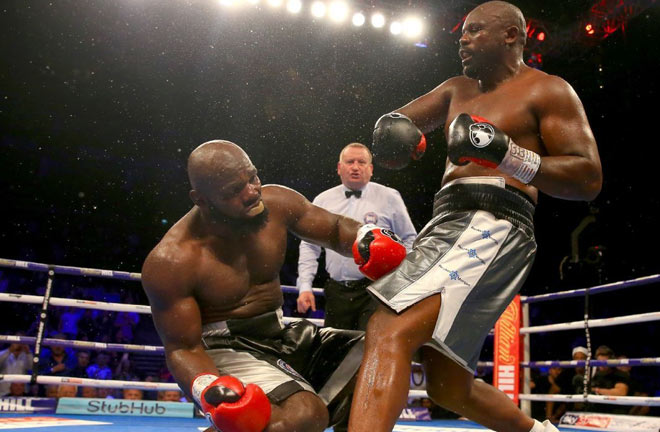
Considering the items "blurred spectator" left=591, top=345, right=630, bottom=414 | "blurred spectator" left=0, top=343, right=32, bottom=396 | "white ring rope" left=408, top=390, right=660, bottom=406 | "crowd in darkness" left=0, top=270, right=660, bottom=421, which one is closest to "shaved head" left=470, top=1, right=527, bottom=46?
"white ring rope" left=408, top=390, right=660, bottom=406

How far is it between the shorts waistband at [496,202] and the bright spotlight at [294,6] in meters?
5.41

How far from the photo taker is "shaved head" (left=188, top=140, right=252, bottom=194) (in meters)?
1.65

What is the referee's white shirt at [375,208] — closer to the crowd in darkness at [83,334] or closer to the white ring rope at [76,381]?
the white ring rope at [76,381]

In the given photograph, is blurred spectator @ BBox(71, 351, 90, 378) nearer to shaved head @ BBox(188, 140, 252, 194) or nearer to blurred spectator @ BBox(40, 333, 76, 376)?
blurred spectator @ BBox(40, 333, 76, 376)

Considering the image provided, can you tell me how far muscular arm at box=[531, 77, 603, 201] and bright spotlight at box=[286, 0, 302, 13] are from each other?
5355 millimetres

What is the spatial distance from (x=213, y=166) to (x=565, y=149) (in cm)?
92

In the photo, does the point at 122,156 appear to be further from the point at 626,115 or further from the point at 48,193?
the point at 626,115

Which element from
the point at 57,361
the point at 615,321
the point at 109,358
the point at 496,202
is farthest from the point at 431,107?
the point at 109,358

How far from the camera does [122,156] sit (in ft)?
27.6

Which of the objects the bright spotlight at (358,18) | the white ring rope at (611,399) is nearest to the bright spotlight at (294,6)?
the bright spotlight at (358,18)

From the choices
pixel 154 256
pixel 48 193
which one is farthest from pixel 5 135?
pixel 154 256

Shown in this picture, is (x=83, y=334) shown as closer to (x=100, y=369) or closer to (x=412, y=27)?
(x=100, y=369)

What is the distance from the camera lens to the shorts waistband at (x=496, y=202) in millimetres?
1485

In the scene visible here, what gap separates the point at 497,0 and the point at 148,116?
7185mm
